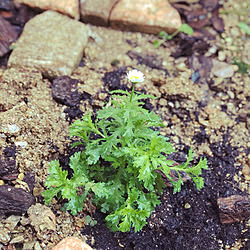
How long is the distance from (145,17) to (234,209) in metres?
2.63

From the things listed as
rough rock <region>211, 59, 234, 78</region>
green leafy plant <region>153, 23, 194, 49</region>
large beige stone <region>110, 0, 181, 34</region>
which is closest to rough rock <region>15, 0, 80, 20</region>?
large beige stone <region>110, 0, 181, 34</region>

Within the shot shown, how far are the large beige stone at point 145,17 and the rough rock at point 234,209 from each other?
2.36m

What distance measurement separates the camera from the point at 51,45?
3.62 m

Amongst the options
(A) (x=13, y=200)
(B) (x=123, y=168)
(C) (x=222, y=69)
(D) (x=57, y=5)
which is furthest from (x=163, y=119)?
(D) (x=57, y=5)

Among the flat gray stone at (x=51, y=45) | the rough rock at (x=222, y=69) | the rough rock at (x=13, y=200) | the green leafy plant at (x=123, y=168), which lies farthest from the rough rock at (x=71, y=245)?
the rough rock at (x=222, y=69)

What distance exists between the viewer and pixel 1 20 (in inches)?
153

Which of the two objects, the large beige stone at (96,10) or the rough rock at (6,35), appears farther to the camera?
the large beige stone at (96,10)

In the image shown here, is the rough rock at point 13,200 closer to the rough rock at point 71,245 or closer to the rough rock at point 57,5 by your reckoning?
the rough rock at point 71,245

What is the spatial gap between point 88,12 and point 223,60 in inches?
72.0

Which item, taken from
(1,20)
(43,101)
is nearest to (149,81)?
(43,101)

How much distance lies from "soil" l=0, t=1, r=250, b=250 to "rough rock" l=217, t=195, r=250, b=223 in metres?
0.08

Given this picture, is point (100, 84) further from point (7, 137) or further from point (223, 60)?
point (223, 60)

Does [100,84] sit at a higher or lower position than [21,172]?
higher

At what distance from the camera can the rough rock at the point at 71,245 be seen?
2.41 metres
